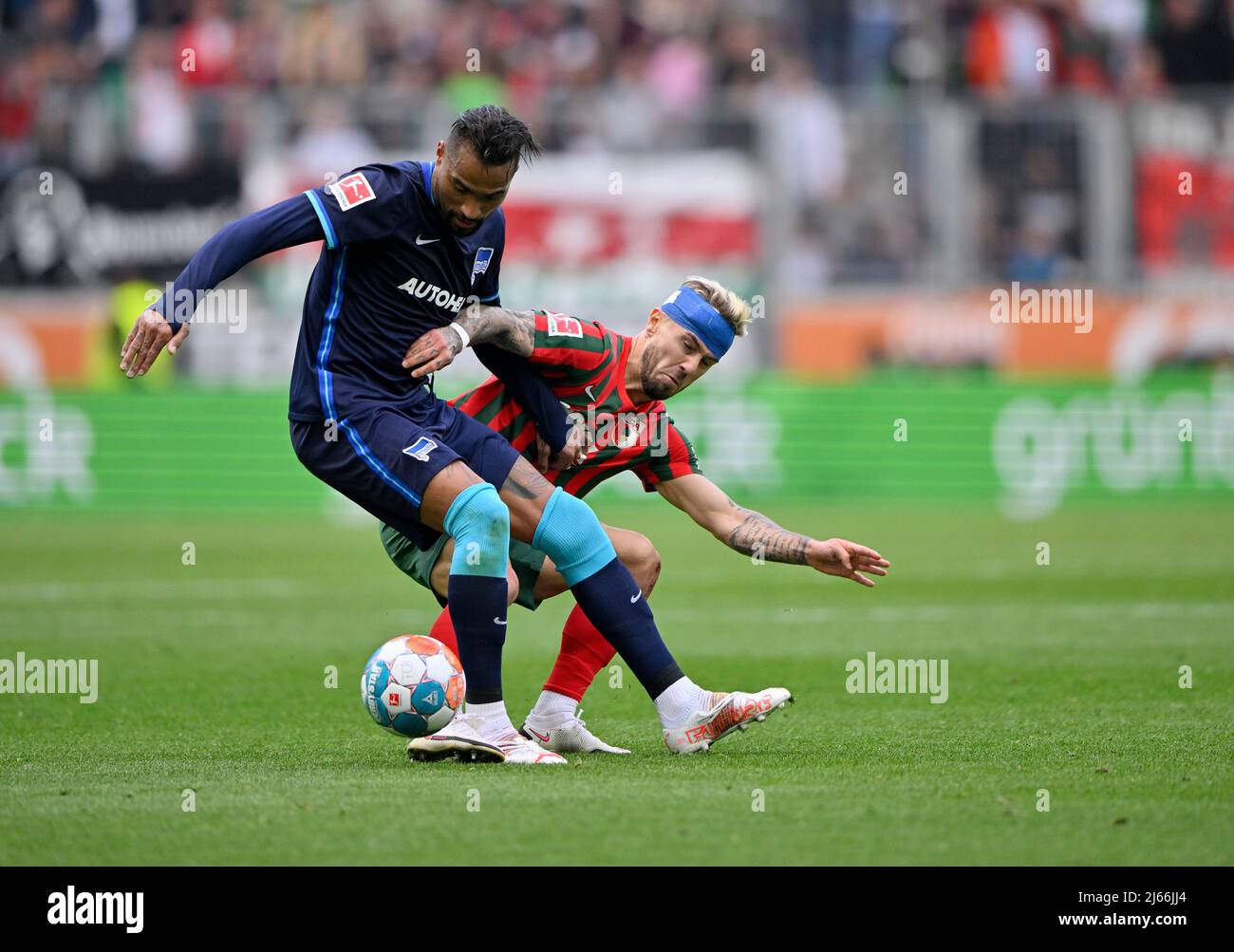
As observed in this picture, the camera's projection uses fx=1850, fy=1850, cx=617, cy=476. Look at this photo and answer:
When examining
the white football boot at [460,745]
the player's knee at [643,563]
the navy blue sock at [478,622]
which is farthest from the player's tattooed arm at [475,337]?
the white football boot at [460,745]

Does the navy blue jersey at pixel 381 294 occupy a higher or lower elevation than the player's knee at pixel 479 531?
higher

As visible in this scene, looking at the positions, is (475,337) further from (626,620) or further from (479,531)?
(626,620)

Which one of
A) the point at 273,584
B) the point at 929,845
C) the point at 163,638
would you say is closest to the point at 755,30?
the point at 273,584

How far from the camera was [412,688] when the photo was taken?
21.4 ft

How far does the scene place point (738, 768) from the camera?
6.27m

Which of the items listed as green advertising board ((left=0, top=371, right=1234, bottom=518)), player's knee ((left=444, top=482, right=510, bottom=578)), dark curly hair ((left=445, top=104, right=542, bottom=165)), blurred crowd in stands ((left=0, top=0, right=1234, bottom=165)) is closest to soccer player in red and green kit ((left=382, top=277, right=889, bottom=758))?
player's knee ((left=444, top=482, right=510, bottom=578))

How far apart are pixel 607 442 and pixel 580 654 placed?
0.83m

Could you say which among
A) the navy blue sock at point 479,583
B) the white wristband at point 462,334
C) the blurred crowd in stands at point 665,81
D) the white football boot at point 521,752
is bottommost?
the white football boot at point 521,752

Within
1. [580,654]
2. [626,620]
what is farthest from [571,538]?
[580,654]

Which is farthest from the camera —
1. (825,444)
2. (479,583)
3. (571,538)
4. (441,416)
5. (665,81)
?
(665,81)

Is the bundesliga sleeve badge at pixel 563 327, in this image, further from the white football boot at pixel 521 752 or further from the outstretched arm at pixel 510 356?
the white football boot at pixel 521 752

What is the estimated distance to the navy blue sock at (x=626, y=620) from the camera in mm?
6562

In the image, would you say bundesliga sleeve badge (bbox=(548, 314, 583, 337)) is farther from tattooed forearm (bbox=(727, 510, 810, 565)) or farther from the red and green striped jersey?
tattooed forearm (bbox=(727, 510, 810, 565))
